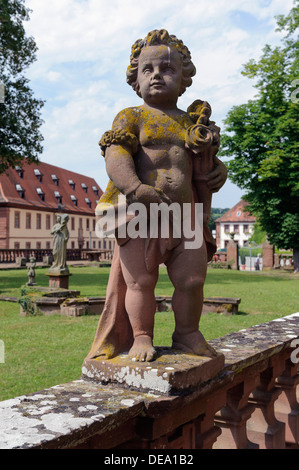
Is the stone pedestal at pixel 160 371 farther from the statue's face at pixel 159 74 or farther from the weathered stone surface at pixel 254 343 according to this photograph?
the statue's face at pixel 159 74

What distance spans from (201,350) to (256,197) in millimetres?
23158

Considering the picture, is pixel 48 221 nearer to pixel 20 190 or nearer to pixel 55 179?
pixel 20 190

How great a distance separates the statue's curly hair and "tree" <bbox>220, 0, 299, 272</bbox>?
20.6 m

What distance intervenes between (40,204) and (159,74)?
43.6 metres

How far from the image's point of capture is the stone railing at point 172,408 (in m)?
1.63

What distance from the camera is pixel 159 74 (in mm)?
2412

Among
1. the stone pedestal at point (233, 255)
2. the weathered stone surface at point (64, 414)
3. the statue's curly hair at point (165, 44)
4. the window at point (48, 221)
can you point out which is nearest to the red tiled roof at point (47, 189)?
the window at point (48, 221)

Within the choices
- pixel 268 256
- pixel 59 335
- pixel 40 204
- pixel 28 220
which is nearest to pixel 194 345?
pixel 59 335

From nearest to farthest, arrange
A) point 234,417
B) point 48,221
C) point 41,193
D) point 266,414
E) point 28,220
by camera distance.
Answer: point 234,417 < point 266,414 < point 28,220 < point 48,221 < point 41,193

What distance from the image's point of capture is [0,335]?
29.1 feet

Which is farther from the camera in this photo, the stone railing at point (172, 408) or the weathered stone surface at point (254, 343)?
the weathered stone surface at point (254, 343)

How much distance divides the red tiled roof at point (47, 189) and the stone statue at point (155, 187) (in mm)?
34482

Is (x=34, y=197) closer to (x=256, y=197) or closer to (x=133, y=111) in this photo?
(x=256, y=197)
